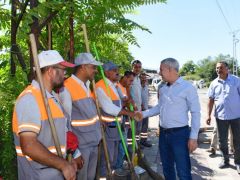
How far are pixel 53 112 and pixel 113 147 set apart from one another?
8.55 ft

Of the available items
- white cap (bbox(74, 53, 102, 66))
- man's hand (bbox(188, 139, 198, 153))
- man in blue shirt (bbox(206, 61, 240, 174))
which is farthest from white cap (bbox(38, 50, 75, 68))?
man in blue shirt (bbox(206, 61, 240, 174))

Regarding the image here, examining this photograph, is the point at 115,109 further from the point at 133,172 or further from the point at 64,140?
the point at 64,140

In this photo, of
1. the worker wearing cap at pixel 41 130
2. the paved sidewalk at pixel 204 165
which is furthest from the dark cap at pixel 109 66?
the worker wearing cap at pixel 41 130

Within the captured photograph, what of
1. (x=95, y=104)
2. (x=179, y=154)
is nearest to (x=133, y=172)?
(x=179, y=154)

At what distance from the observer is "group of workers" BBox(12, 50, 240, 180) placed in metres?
2.75

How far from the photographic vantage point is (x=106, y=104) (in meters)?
4.98

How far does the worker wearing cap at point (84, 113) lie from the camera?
4.26 meters

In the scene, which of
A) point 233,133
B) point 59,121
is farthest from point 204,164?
point 59,121

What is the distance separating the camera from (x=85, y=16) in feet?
16.6

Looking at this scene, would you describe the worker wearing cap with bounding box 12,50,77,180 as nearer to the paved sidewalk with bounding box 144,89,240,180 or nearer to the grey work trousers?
the grey work trousers

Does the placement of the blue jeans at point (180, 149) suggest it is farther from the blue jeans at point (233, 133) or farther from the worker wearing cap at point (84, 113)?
the blue jeans at point (233, 133)

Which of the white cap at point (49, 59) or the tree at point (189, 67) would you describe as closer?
the white cap at point (49, 59)

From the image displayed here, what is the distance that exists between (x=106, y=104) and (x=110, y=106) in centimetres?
6

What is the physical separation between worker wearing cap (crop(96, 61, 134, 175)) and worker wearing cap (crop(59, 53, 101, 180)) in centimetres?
56
